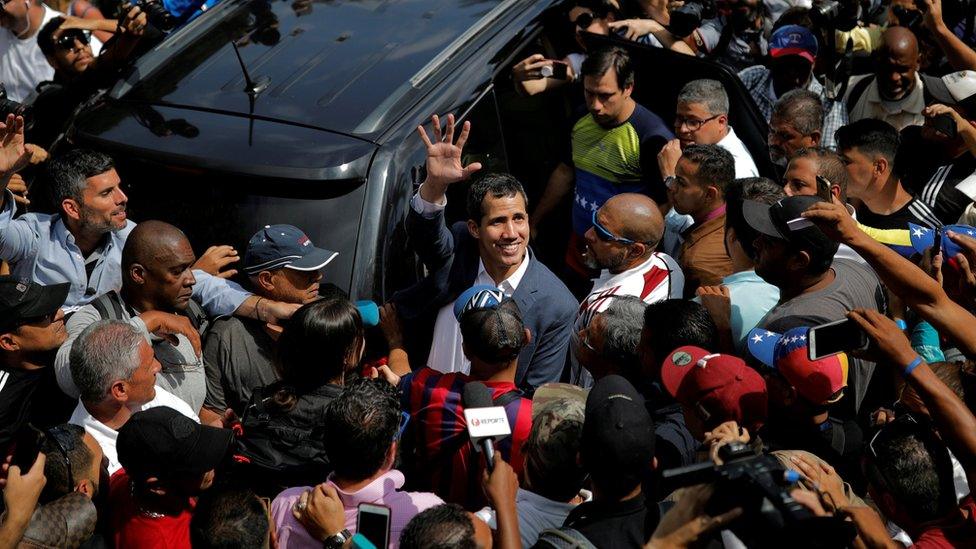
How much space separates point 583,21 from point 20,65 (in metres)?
3.74

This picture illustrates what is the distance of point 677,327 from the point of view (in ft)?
12.5

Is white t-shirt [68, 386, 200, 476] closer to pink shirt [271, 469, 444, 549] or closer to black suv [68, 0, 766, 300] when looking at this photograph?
pink shirt [271, 469, 444, 549]

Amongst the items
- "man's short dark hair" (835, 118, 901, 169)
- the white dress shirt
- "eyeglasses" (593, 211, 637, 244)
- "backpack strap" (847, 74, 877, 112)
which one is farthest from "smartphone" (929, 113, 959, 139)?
the white dress shirt

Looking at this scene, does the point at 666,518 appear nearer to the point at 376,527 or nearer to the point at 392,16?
the point at 376,527

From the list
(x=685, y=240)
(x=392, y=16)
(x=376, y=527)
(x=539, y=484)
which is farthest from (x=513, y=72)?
(x=376, y=527)

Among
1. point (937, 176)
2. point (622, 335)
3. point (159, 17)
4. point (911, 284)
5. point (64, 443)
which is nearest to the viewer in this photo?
point (64, 443)

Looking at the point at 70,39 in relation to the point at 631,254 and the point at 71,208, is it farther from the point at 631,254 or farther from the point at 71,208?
the point at 631,254

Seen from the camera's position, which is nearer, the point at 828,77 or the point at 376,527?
the point at 376,527

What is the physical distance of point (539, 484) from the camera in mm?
3258

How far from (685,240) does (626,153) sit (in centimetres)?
74

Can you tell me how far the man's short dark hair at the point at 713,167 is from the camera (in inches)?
196

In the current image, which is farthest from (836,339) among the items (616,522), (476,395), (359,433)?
(359,433)

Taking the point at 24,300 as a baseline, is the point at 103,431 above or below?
below

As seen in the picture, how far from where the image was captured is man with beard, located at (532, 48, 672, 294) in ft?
18.5
